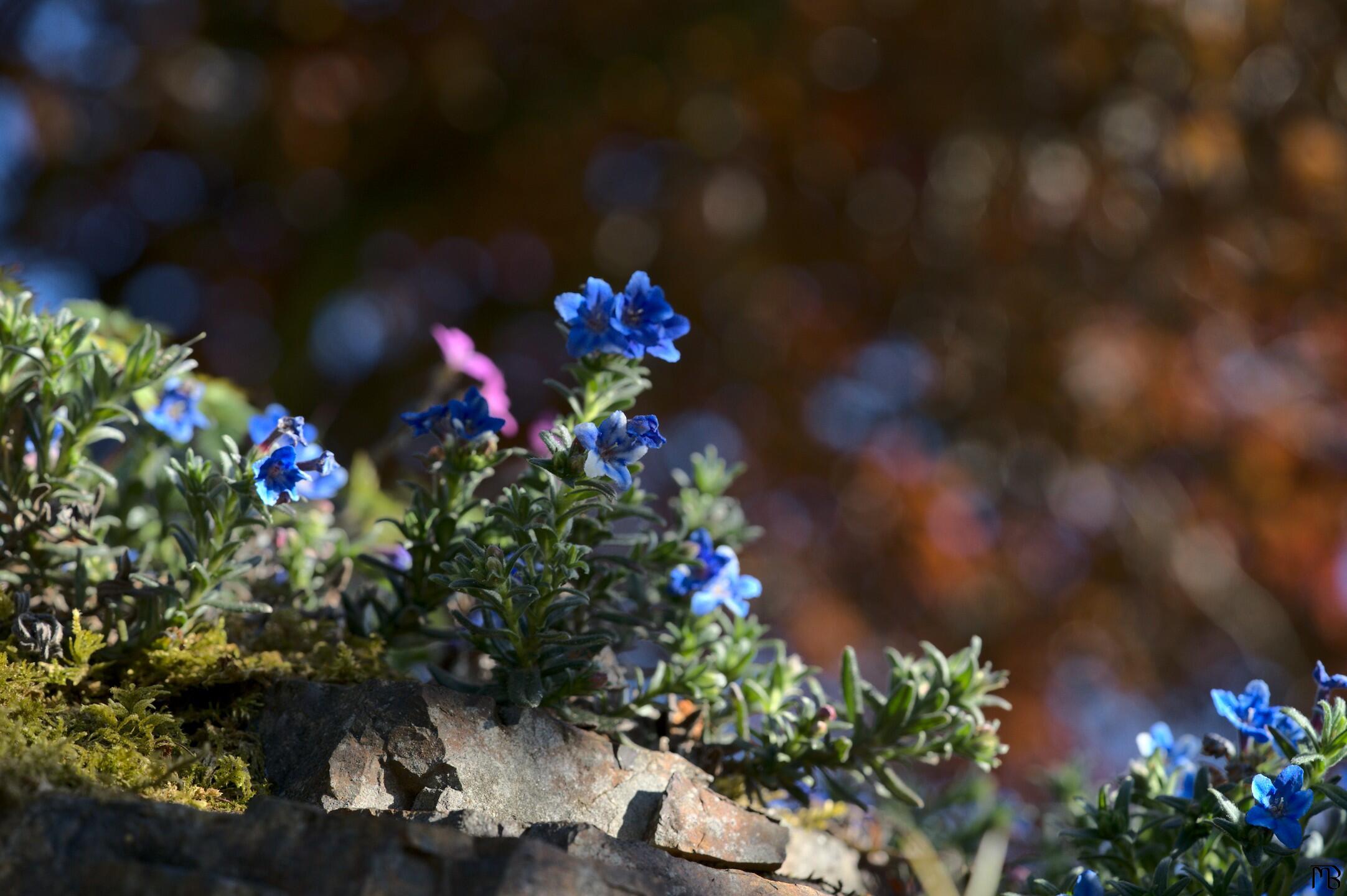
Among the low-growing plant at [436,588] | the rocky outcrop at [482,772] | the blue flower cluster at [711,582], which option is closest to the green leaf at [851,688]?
the low-growing plant at [436,588]

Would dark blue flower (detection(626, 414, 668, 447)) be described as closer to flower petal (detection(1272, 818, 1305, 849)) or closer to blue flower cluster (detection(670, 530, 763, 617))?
blue flower cluster (detection(670, 530, 763, 617))

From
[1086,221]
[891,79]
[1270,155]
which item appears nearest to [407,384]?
[891,79]

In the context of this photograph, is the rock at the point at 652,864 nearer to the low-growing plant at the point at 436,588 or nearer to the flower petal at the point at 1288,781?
the low-growing plant at the point at 436,588

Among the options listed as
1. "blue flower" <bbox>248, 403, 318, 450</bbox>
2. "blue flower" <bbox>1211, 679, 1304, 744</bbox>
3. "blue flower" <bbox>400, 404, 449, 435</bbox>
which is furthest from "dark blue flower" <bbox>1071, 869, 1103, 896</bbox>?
"blue flower" <bbox>248, 403, 318, 450</bbox>

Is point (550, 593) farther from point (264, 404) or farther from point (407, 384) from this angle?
point (407, 384)

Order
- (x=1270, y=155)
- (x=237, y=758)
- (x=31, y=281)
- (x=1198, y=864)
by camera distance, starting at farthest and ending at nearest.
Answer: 1. (x=1270, y=155)
2. (x=31, y=281)
3. (x=1198, y=864)
4. (x=237, y=758)

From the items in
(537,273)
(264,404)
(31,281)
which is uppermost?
(537,273)
